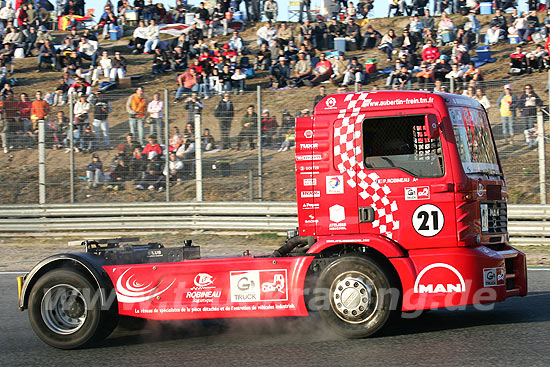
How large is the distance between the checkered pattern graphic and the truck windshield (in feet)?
2.73

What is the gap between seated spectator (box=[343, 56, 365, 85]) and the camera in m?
20.3

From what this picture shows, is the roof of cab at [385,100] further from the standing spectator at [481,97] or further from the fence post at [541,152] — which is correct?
the standing spectator at [481,97]

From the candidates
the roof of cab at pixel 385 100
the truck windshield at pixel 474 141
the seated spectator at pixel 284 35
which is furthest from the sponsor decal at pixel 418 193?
the seated spectator at pixel 284 35

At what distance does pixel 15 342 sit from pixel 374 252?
3709 millimetres

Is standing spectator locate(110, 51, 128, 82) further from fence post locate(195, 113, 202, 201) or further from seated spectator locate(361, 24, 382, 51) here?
fence post locate(195, 113, 202, 201)

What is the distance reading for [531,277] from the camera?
10.6m

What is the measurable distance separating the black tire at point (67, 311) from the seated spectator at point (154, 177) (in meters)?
8.62

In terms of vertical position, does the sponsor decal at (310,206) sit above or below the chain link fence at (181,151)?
below

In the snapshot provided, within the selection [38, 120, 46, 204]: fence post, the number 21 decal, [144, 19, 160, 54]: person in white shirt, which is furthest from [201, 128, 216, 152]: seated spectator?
[144, 19, 160, 54]: person in white shirt

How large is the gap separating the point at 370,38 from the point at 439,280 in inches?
765

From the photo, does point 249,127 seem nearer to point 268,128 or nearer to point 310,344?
point 268,128

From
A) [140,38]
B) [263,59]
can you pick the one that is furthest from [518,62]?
[140,38]

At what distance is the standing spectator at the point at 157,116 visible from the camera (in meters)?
15.9

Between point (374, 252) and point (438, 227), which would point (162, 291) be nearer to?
point (374, 252)
